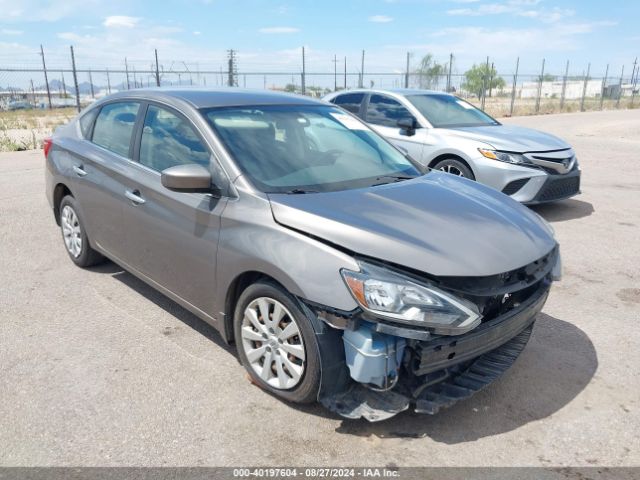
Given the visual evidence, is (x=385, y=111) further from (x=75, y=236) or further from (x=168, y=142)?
(x=168, y=142)

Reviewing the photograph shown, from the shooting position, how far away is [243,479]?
8.06 feet

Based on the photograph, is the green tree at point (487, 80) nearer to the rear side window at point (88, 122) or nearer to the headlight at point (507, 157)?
the headlight at point (507, 157)

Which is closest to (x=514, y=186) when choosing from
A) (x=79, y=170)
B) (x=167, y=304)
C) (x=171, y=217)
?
(x=167, y=304)

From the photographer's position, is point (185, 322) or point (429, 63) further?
point (429, 63)

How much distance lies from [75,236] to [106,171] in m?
1.12

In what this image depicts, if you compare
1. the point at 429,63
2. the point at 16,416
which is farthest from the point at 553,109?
the point at 16,416

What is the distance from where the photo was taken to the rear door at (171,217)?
3.26 m

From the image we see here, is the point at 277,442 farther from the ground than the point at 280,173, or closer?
closer

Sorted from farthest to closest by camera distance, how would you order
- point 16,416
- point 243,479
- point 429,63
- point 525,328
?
point 429,63 → point 525,328 → point 16,416 → point 243,479

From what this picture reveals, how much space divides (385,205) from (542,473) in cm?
152

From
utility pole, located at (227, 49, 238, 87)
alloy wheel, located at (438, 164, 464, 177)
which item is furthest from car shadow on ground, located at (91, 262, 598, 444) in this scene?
utility pole, located at (227, 49, 238, 87)

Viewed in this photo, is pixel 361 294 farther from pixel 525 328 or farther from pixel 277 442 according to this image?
pixel 525 328

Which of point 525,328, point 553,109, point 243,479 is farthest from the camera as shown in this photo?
point 553,109

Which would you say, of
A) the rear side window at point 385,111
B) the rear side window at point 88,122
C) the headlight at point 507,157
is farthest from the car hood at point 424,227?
the rear side window at point 385,111
